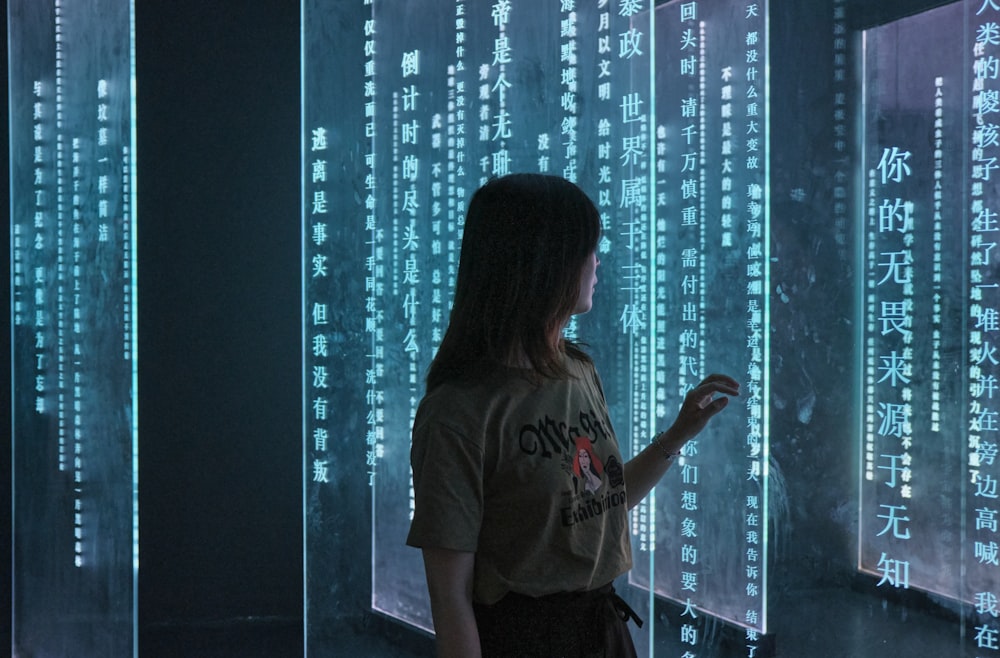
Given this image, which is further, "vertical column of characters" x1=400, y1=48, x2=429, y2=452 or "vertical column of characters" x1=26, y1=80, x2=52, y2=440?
"vertical column of characters" x1=26, y1=80, x2=52, y2=440

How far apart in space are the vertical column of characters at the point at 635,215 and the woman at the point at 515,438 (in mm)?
746

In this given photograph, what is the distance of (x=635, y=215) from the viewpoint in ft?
5.38

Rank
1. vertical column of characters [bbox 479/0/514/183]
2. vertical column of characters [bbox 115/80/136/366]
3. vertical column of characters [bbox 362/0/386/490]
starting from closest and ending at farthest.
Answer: vertical column of characters [bbox 479/0/514/183]
vertical column of characters [bbox 362/0/386/490]
vertical column of characters [bbox 115/80/136/366]

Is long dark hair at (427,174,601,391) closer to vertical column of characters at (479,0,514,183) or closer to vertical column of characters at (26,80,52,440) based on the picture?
vertical column of characters at (479,0,514,183)

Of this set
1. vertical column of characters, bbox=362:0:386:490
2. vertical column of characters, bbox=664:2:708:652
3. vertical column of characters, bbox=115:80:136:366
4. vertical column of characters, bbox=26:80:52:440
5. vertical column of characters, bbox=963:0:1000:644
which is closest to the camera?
vertical column of characters, bbox=963:0:1000:644

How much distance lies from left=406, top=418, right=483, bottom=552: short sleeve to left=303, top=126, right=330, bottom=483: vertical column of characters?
A: 3.59 ft

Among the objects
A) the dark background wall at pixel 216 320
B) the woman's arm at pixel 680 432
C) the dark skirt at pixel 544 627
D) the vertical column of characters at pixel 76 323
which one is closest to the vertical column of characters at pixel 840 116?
the woman's arm at pixel 680 432

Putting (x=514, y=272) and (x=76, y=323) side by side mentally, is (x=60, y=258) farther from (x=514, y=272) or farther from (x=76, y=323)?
(x=514, y=272)

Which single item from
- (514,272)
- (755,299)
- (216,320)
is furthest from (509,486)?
(216,320)

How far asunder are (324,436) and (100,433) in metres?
0.53

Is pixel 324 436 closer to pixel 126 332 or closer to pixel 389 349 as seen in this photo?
pixel 389 349

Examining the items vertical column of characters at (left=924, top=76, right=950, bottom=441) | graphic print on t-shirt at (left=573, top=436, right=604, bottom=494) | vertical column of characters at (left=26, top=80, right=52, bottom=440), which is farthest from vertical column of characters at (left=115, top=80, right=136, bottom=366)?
vertical column of characters at (left=924, top=76, right=950, bottom=441)

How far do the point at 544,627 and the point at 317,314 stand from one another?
3.77 ft

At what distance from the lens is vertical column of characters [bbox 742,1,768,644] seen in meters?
1.54
